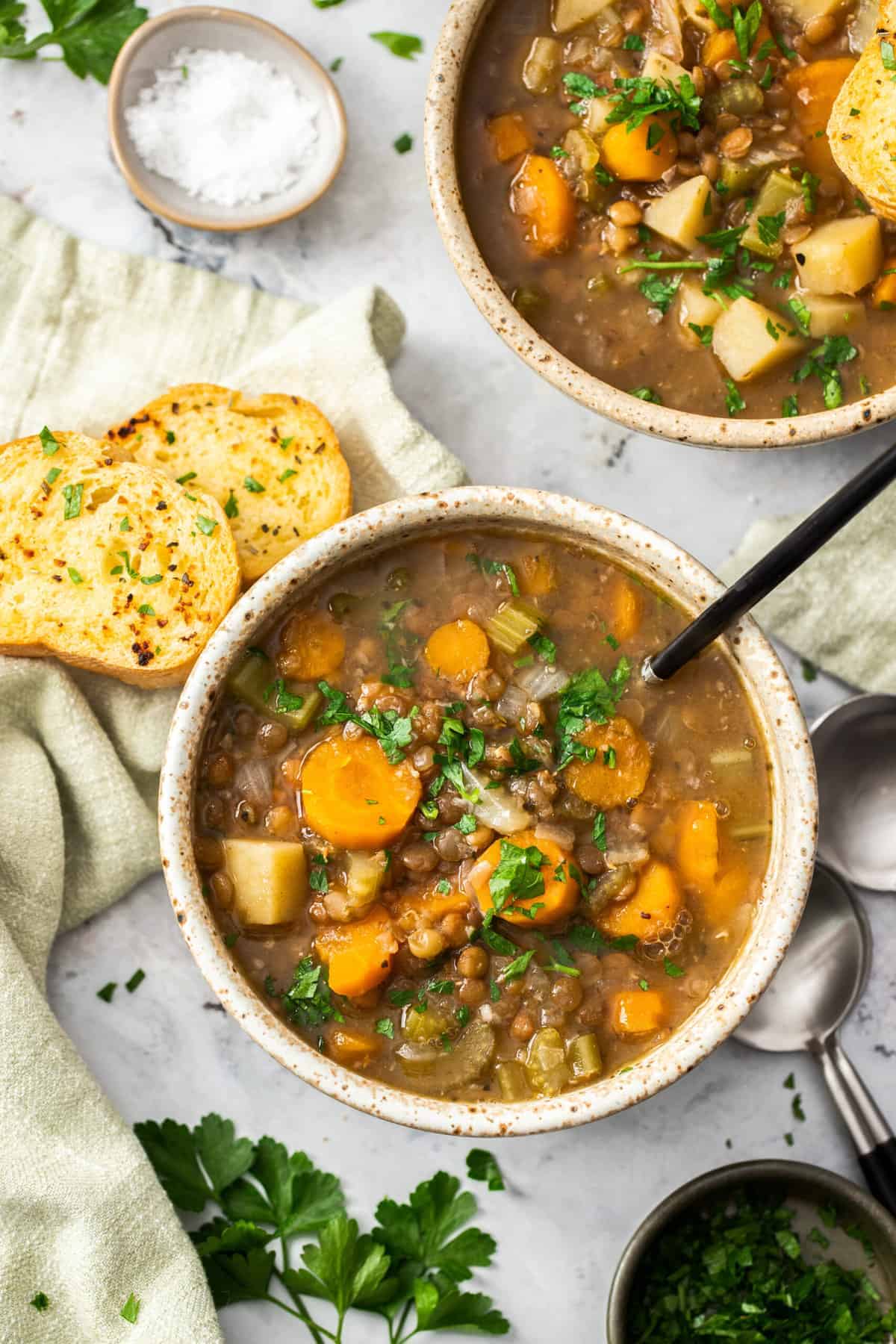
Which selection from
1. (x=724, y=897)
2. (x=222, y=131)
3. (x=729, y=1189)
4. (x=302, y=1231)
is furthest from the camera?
(x=222, y=131)

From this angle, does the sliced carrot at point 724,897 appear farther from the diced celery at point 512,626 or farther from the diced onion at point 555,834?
the diced celery at point 512,626

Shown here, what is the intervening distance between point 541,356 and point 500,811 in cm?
95

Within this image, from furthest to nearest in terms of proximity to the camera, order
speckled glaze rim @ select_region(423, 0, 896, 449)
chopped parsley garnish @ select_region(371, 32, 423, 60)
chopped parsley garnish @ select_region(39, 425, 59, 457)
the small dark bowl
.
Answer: chopped parsley garnish @ select_region(371, 32, 423, 60) < chopped parsley garnish @ select_region(39, 425, 59, 457) < the small dark bowl < speckled glaze rim @ select_region(423, 0, 896, 449)

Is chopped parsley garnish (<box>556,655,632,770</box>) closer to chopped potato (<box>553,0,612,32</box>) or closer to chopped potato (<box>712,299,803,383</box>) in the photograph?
chopped potato (<box>712,299,803,383</box>)

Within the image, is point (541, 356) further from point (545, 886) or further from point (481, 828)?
point (545, 886)

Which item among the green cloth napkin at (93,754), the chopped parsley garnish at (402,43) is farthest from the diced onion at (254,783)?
the chopped parsley garnish at (402,43)

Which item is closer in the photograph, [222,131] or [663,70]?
[663,70]

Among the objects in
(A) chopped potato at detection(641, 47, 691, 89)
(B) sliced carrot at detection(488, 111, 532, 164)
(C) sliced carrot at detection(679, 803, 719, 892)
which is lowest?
(C) sliced carrot at detection(679, 803, 719, 892)

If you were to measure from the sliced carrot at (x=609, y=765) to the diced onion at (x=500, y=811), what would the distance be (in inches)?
4.6

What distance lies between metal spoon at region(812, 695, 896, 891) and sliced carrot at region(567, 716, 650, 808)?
0.73 m

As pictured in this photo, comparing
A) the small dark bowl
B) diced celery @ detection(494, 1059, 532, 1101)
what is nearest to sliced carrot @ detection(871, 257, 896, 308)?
diced celery @ detection(494, 1059, 532, 1101)

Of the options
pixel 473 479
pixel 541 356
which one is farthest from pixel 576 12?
pixel 473 479

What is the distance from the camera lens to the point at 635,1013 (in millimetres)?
2613

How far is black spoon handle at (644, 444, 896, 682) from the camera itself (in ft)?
6.77
